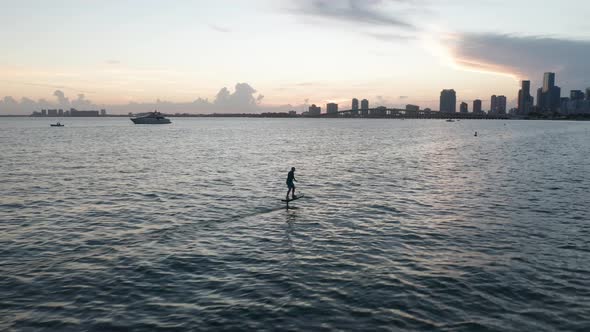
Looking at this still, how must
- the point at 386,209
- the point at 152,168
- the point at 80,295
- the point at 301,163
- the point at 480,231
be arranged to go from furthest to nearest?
the point at 301,163
the point at 152,168
the point at 386,209
the point at 480,231
the point at 80,295

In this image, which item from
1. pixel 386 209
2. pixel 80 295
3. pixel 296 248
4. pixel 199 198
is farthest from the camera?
pixel 199 198

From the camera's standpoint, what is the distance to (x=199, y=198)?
39719 millimetres

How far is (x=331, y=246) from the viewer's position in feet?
81.7

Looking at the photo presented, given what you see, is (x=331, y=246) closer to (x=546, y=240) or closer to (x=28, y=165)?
(x=546, y=240)

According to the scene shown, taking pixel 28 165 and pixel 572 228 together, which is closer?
pixel 572 228

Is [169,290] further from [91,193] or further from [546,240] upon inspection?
[91,193]

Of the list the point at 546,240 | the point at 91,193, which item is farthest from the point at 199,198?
the point at 546,240

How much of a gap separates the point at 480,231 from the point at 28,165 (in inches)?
2573

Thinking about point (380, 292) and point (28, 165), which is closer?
point (380, 292)

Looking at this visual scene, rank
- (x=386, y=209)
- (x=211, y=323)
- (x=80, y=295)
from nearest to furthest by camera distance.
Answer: (x=211, y=323)
(x=80, y=295)
(x=386, y=209)

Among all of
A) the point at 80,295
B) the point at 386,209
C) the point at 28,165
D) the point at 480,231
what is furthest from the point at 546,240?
the point at 28,165

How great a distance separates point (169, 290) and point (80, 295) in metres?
3.66

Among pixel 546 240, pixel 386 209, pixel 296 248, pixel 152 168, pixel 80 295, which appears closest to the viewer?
pixel 80 295

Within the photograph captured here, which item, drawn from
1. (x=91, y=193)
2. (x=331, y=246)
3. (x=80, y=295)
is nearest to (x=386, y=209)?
(x=331, y=246)
